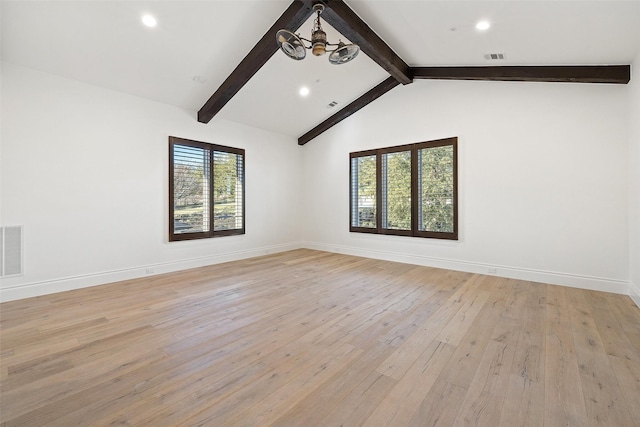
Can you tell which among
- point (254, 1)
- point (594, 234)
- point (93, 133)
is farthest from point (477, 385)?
point (93, 133)

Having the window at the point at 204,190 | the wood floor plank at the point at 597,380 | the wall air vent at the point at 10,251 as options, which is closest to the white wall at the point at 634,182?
the wood floor plank at the point at 597,380

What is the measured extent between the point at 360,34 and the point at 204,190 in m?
3.72

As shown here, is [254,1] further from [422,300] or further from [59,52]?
[422,300]

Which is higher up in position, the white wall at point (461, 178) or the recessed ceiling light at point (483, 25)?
the recessed ceiling light at point (483, 25)

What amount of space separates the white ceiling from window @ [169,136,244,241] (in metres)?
1.05

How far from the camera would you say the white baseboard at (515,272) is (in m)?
3.71

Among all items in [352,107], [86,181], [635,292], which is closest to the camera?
[635,292]

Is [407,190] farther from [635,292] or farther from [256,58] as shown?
[256,58]

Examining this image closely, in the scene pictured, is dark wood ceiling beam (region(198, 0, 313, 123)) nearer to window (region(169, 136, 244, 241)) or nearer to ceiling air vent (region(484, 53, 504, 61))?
window (region(169, 136, 244, 241))

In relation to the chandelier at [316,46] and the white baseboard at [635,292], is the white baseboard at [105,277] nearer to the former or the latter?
the chandelier at [316,46]

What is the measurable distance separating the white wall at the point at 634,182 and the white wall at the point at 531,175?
15 centimetres

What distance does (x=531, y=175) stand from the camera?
Result: 4199mm

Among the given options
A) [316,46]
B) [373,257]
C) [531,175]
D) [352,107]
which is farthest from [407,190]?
[316,46]

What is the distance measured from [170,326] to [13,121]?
130 inches
